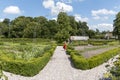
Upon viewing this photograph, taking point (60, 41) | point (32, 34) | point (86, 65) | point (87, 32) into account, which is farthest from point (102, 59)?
point (87, 32)

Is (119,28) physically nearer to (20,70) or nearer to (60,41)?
(60,41)

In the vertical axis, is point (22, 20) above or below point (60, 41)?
above

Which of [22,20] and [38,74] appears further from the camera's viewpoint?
[22,20]

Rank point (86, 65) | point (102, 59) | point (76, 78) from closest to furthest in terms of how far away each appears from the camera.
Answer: point (76, 78), point (86, 65), point (102, 59)

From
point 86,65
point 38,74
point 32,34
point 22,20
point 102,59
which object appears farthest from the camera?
point 22,20

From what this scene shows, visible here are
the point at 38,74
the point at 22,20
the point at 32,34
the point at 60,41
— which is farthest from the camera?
the point at 22,20

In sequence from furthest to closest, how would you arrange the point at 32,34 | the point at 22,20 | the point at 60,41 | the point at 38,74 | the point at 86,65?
the point at 22,20 < the point at 32,34 < the point at 60,41 < the point at 86,65 < the point at 38,74

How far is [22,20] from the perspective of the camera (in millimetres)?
81312

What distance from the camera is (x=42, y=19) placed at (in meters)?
81.4

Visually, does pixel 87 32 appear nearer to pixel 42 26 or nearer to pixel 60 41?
pixel 42 26

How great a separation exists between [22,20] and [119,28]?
32.7m

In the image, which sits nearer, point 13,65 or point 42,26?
point 13,65

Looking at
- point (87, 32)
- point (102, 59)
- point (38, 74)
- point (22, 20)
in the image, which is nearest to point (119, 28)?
point (87, 32)

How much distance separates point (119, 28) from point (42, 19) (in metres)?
26.1
